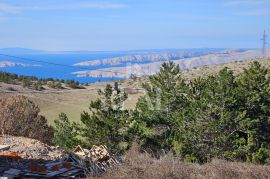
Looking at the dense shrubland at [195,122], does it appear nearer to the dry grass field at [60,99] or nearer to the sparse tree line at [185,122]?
the sparse tree line at [185,122]

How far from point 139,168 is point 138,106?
1681 centimetres

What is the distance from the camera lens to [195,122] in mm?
27641

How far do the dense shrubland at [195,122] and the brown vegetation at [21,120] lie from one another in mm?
1203

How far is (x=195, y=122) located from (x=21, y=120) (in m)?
10.1

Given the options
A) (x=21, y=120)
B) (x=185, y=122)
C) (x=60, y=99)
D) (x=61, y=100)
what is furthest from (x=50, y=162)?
(x=60, y=99)

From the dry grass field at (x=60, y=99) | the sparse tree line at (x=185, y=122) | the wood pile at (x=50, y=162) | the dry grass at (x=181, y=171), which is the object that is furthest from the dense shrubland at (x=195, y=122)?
the dry grass field at (x=60, y=99)

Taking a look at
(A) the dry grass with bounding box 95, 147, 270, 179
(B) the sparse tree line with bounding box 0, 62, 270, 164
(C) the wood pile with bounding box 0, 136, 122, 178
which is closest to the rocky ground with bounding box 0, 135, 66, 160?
(C) the wood pile with bounding box 0, 136, 122, 178

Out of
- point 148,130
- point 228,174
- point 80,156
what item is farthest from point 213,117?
point 228,174

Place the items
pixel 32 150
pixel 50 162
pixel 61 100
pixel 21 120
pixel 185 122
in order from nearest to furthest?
pixel 50 162, pixel 32 150, pixel 21 120, pixel 185 122, pixel 61 100

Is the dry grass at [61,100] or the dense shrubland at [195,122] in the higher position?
the dense shrubland at [195,122]

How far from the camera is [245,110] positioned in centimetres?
2708

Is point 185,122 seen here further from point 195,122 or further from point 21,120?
point 21,120

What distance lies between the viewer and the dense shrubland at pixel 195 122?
1040 inches

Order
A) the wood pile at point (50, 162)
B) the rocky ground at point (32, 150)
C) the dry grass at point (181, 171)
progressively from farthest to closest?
the rocky ground at point (32, 150)
the wood pile at point (50, 162)
the dry grass at point (181, 171)
